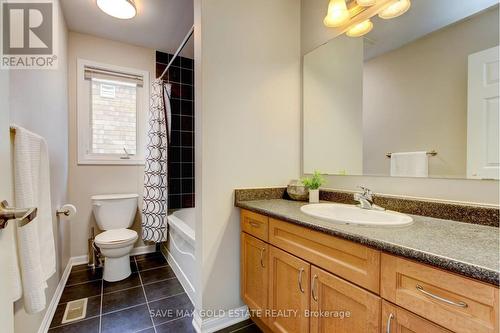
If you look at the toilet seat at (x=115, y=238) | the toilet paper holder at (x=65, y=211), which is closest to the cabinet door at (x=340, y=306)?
the toilet seat at (x=115, y=238)

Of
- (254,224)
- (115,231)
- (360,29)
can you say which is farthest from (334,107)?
(115,231)

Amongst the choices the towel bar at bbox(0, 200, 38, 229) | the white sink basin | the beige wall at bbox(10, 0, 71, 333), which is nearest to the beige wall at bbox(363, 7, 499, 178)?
the white sink basin

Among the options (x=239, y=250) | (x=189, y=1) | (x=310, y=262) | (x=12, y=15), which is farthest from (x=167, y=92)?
(x=310, y=262)

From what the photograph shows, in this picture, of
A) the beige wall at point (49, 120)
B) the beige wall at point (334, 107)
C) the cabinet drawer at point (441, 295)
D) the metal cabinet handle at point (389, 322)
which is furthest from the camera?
the beige wall at point (334, 107)

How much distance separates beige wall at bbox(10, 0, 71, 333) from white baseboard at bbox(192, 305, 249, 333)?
880 mm

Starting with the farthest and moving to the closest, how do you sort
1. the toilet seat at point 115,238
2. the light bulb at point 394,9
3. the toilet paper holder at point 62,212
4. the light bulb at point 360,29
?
the toilet seat at point 115,238, the toilet paper holder at point 62,212, the light bulb at point 360,29, the light bulb at point 394,9

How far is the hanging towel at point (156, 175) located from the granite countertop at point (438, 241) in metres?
1.73

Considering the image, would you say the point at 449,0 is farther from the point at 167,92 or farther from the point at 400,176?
the point at 167,92

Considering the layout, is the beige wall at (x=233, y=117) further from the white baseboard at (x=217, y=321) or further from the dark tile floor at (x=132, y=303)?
the dark tile floor at (x=132, y=303)

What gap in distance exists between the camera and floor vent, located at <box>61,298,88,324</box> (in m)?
1.58

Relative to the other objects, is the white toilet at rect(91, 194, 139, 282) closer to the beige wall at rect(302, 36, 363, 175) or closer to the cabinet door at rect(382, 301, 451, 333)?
the beige wall at rect(302, 36, 363, 175)

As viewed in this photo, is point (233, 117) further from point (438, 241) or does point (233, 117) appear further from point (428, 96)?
point (438, 241)

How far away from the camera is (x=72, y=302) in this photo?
5.75 feet

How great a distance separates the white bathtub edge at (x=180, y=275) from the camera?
70.8 inches
